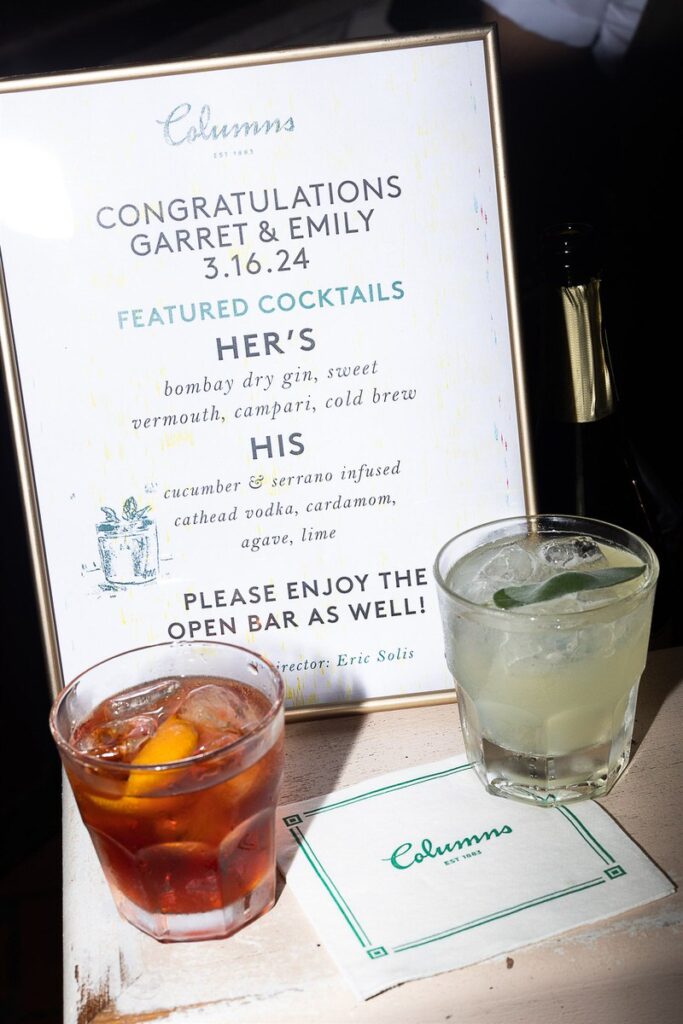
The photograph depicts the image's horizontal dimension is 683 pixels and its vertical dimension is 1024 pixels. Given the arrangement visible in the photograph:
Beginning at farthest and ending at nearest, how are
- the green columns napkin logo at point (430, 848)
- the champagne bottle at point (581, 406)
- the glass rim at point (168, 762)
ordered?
the champagne bottle at point (581, 406) → the green columns napkin logo at point (430, 848) → the glass rim at point (168, 762)

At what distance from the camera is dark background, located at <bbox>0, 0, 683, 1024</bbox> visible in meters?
1.01

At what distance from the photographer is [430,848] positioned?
2.49 feet

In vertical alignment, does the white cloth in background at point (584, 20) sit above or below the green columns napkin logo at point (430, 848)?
above

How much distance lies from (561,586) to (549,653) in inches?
2.2

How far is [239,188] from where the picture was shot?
2.72 ft

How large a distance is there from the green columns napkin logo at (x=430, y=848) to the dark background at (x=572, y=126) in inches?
14.2

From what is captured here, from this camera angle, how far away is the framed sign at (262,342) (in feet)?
2.69

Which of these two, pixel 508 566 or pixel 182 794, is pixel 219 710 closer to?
pixel 182 794

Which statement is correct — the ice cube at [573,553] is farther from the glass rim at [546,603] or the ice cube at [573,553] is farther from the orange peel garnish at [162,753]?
the orange peel garnish at [162,753]

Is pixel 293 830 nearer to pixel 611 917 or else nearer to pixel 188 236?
pixel 611 917

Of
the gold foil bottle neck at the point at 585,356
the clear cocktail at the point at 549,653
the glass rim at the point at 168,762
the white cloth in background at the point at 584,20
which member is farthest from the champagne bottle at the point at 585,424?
the glass rim at the point at 168,762

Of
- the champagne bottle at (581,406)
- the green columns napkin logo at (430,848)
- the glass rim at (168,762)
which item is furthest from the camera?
the champagne bottle at (581,406)

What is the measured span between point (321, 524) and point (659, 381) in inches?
17.9

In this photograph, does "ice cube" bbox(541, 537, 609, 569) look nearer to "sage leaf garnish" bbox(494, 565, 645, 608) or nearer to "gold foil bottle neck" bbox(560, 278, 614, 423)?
"sage leaf garnish" bbox(494, 565, 645, 608)
